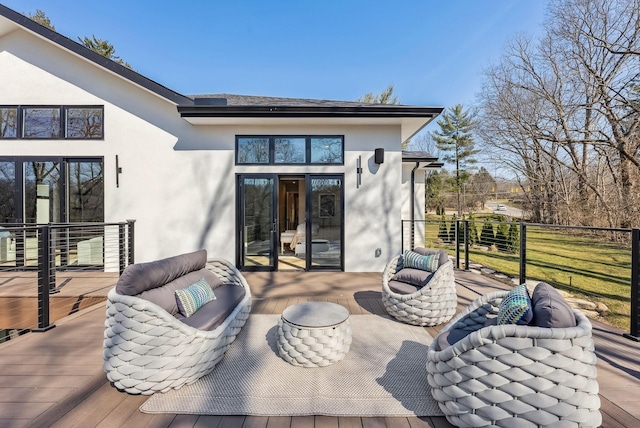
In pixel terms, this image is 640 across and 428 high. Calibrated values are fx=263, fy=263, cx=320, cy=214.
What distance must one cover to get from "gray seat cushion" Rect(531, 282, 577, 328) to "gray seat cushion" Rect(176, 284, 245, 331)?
2.53m

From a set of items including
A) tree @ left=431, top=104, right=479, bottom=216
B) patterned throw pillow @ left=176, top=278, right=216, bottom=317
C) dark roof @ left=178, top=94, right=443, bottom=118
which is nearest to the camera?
patterned throw pillow @ left=176, top=278, right=216, bottom=317

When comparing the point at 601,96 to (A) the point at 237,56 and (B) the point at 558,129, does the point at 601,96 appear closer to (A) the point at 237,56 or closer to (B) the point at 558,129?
(B) the point at 558,129

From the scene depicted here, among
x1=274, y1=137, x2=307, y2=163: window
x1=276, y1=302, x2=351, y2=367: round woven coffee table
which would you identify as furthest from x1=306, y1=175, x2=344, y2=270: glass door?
x1=276, y1=302, x2=351, y2=367: round woven coffee table

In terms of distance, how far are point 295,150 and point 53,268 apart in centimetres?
452

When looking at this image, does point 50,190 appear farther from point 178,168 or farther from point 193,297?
point 193,297

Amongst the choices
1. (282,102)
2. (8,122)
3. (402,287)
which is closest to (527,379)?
(402,287)

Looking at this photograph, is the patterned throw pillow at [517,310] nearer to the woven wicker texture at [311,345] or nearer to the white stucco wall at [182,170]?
the woven wicker texture at [311,345]

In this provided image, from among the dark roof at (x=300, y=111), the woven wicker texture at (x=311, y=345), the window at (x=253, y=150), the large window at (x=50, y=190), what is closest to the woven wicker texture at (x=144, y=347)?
the woven wicker texture at (x=311, y=345)

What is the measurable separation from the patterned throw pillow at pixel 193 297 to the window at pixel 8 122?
637 cm

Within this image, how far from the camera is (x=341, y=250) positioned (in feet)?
19.1

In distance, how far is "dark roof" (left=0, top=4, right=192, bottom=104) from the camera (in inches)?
202

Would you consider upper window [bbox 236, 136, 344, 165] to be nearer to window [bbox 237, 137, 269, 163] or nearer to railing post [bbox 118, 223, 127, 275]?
window [bbox 237, 137, 269, 163]

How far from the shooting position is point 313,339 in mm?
2305

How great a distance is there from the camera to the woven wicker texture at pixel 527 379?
1517mm
